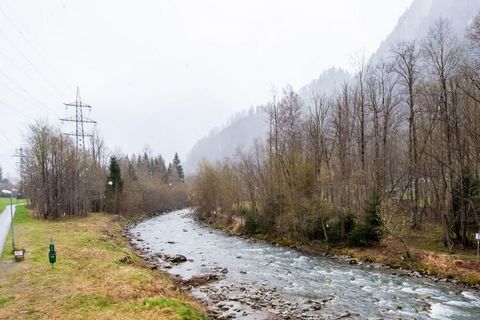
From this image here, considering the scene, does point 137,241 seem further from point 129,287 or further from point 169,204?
point 169,204

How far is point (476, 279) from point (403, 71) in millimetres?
20946

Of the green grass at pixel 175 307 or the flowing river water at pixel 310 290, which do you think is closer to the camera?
the green grass at pixel 175 307

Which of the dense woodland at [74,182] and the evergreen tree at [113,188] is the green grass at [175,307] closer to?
the dense woodland at [74,182]

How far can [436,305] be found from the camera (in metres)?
18.3

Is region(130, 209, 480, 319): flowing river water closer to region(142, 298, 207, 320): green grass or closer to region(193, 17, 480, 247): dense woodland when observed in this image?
region(142, 298, 207, 320): green grass

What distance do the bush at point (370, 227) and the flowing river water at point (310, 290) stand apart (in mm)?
3585

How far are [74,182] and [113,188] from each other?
52.6 feet

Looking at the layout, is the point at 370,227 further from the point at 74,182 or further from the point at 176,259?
the point at 74,182

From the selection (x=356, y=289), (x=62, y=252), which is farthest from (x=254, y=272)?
(x=62, y=252)

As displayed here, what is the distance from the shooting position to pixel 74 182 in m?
54.8

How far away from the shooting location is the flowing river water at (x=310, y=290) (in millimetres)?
17500

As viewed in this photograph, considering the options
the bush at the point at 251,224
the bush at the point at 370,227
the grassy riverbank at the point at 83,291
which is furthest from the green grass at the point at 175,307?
the bush at the point at 251,224

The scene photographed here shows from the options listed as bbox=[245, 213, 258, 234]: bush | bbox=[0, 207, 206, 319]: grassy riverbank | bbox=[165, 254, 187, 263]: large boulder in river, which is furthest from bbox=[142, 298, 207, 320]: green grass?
bbox=[245, 213, 258, 234]: bush

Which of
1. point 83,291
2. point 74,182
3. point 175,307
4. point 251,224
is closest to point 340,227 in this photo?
point 251,224
